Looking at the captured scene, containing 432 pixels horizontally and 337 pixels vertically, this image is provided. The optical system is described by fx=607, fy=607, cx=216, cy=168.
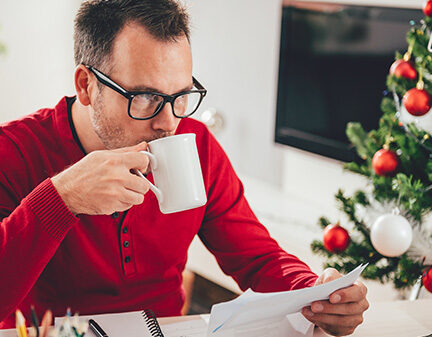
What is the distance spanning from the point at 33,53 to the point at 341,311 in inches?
148

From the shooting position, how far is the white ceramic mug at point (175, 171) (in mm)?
1075

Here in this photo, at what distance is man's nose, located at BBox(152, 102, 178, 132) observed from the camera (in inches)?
46.6

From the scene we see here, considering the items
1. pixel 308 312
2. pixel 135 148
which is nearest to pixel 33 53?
pixel 135 148

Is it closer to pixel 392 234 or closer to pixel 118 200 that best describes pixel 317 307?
pixel 118 200

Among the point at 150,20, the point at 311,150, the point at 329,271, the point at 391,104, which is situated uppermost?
the point at 150,20

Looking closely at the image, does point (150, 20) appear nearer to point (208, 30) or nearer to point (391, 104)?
point (391, 104)

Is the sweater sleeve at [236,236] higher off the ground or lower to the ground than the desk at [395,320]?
higher

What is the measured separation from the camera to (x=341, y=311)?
108 centimetres

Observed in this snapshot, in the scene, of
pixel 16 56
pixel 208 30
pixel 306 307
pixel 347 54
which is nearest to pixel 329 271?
pixel 306 307

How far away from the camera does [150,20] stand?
1196 mm

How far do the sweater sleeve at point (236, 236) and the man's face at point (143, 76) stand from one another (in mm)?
296

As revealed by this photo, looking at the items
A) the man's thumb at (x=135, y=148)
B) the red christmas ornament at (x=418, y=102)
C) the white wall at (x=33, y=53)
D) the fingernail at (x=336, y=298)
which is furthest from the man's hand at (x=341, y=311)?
the white wall at (x=33, y=53)

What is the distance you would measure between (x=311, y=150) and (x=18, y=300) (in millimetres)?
1955

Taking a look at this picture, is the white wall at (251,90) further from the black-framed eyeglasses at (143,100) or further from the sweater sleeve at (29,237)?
the sweater sleeve at (29,237)
